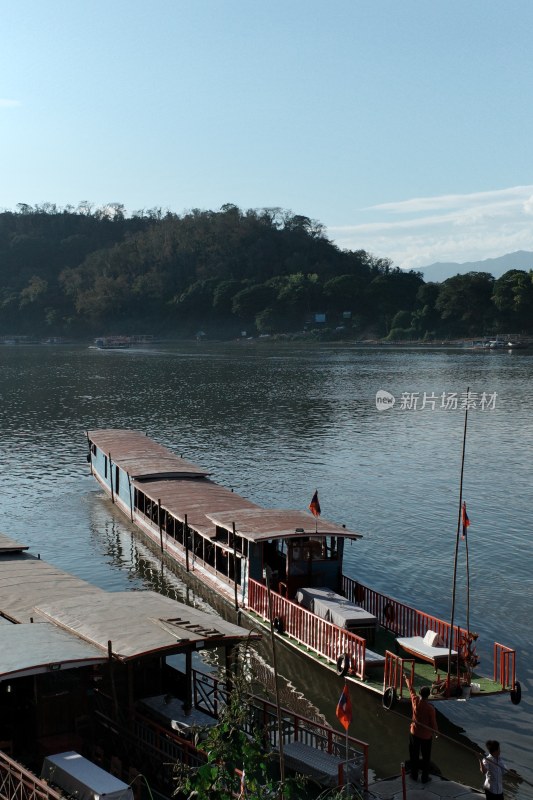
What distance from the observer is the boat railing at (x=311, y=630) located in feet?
78.8

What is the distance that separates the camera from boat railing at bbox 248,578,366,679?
24.0 m

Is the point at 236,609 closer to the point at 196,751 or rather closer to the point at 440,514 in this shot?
the point at 196,751

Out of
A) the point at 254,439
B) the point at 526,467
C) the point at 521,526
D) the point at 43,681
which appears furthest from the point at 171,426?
the point at 43,681

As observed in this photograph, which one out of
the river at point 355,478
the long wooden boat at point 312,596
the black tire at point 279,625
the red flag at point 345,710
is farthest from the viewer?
the black tire at point 279,625

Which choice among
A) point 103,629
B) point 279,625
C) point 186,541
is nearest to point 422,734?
point 103,629

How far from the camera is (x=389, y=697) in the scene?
2242cm

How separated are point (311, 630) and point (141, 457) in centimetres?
2220

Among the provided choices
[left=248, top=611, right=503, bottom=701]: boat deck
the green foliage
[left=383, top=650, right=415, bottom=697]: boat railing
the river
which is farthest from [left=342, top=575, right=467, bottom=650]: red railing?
the green foliage

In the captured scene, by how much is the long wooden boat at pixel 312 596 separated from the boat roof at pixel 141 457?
1.52 m

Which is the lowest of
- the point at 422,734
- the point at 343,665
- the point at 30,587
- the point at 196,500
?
the point at 343,665

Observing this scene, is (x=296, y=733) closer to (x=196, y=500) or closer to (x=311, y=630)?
(x=311, y=630)

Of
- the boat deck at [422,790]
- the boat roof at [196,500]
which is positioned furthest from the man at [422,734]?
the boat roof at [196,500]

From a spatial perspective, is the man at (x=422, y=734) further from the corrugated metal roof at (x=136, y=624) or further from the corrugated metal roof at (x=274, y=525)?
the corrugated metal roof at (x=274, y=525)

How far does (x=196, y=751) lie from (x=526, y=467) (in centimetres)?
4755
